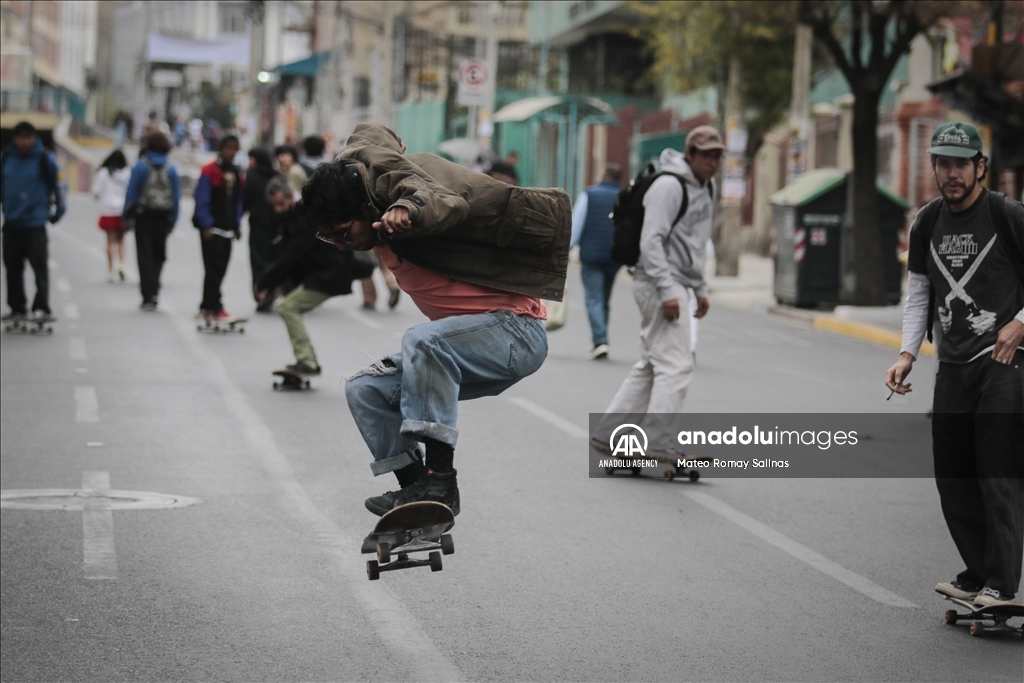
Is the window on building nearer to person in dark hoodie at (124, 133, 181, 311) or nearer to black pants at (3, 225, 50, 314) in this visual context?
person in dark hoodie at (124, 133, 181, 311)

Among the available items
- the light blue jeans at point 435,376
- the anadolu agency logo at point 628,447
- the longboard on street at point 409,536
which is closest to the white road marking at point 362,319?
the anadolu agency logo at point 628,447

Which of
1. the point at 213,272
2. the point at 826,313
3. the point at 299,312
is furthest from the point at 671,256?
the point at 826,313

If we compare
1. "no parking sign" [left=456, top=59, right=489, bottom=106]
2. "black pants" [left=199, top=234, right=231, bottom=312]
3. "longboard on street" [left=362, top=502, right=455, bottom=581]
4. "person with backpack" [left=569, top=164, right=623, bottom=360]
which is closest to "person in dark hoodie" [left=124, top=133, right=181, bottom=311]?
"black pants" [left=199, top=234, right=231, bottom=312]

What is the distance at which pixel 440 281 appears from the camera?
494 cm

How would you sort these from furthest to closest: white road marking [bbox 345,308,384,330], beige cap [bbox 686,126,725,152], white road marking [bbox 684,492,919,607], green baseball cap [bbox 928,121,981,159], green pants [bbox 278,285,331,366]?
white road marking [bbox 345,308,384,330] < green pants [bbox 278,285,331,366] < beige cap [bbox 686,126,725,152] < white road marking [bbox 684,492,919,607] < green baseball cap [bbox 928,121,981,159]

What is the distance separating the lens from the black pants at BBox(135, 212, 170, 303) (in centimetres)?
1730

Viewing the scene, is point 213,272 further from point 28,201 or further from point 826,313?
point 826,313

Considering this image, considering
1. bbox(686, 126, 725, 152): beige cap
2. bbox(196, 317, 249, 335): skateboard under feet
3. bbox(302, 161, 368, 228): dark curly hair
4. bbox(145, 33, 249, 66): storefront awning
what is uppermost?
bbox(145, 33, 249, 66): storefront awning

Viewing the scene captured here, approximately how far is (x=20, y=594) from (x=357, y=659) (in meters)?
1.72

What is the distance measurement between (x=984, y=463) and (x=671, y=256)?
10.5 feet

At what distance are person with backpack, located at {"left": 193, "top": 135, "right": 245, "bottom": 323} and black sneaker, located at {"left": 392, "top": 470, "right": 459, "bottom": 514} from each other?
11.5 meters

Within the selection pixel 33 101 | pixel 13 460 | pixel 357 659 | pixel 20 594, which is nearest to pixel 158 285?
pixel 13 460

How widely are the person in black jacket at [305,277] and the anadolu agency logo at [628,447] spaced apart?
3.34 meters

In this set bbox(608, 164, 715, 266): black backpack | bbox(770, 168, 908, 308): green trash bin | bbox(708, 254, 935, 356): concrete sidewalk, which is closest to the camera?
bbox(608, 164, 715, 266): black backpack
